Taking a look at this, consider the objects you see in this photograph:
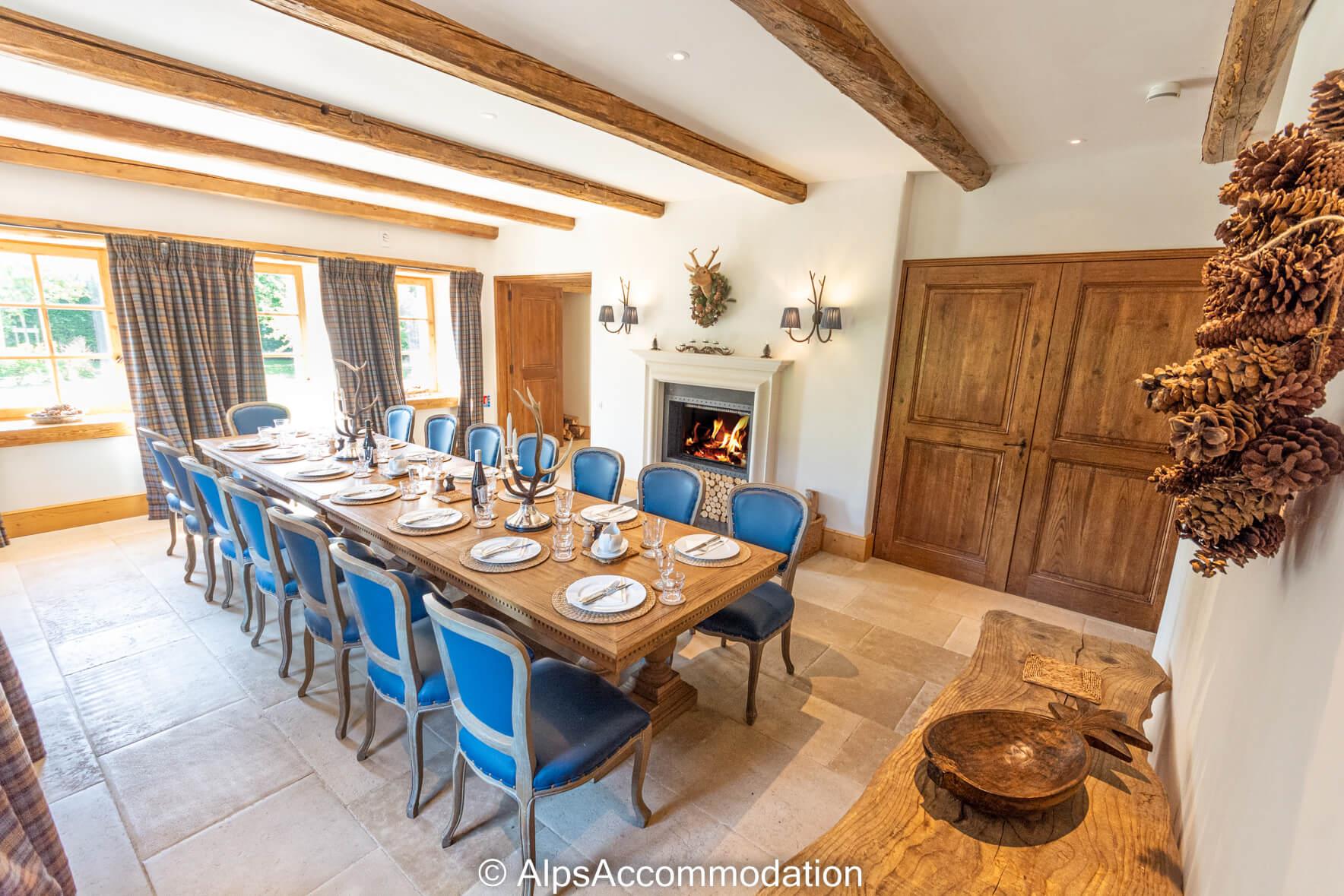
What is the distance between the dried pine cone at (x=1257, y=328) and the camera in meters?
0.72

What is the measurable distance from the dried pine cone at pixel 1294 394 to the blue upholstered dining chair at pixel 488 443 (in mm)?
3793

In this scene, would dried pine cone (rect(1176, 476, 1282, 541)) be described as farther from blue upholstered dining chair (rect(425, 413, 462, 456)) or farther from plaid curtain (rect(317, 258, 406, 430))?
plaid curtain (rect(317, 258, 406, 430))

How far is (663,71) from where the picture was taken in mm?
2287

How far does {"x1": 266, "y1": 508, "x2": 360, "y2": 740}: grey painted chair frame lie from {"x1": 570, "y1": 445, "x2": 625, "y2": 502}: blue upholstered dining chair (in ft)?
4.73

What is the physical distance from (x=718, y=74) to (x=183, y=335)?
4.58 m

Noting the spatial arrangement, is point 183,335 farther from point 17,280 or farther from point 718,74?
point 718,74

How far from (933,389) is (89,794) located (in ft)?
14.7

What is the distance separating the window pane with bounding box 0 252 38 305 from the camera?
3.88 meters

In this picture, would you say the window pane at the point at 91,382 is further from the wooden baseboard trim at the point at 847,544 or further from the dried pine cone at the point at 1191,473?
the dried pine cone at the point at 1191,473

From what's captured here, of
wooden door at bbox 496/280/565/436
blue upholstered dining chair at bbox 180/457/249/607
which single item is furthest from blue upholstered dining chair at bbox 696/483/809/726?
wooden door at bbox 496/280/565/436

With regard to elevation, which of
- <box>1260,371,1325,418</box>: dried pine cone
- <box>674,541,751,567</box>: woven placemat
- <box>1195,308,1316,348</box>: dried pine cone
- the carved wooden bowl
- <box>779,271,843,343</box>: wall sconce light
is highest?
<box>779,271,843,343</box>: wall sconce light

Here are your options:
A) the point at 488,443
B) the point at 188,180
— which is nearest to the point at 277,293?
the point at 188,180

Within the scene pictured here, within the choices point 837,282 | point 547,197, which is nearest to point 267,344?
point 547,197

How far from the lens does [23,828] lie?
107cm
